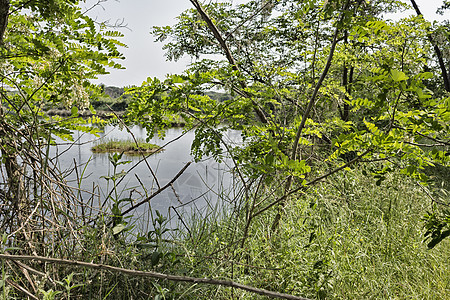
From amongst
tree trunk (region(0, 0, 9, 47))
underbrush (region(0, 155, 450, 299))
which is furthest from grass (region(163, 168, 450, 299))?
tree trunk (region(0, 0, 9, 47))

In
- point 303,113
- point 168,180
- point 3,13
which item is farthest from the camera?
point 168,180

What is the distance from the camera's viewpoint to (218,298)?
170 centimetres

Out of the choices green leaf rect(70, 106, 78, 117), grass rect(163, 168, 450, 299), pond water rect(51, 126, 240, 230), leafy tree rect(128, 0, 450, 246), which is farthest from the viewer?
pond water rect(51, 126, 240, 230)

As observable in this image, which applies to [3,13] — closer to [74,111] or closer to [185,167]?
[74,111]

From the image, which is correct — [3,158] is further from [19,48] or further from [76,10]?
[76,10]

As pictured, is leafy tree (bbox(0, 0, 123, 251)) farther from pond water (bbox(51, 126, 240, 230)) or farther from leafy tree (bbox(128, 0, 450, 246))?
pond water (bbox(51, 126, 240, 230))

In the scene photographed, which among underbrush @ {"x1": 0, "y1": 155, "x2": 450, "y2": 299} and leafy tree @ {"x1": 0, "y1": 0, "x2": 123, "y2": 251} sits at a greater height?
leafy tree @ {"x1": 0, "y1": 0, "x2": 123, "y2": 251}

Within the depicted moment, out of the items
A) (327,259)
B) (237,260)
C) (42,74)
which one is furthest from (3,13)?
(327,259)

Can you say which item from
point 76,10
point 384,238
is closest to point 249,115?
point 76,10

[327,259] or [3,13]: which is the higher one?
[3,13]

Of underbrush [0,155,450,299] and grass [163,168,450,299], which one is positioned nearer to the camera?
underbrush [0,155,450,299]

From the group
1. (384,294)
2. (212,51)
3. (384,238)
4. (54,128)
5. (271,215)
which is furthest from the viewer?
(212,51)

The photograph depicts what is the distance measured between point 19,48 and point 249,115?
1.29m

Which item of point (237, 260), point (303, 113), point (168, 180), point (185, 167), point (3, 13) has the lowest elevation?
point (168, 180)
